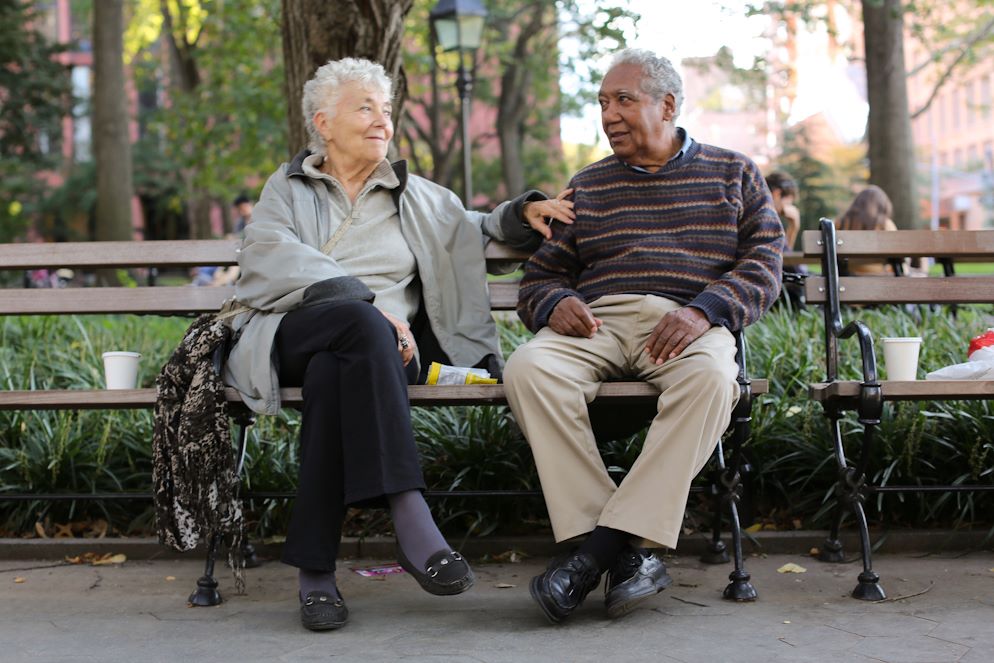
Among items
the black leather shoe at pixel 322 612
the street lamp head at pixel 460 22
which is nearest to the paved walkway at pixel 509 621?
the black leather shoe at pixel 322 612

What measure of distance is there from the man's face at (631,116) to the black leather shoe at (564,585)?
4.81ft

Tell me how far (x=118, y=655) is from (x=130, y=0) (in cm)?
2668

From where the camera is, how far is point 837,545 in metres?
4.14

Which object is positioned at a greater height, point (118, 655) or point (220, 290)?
point (220, 290)

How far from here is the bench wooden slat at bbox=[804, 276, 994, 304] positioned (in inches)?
166

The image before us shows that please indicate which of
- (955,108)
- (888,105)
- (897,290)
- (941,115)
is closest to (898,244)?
(897,290)

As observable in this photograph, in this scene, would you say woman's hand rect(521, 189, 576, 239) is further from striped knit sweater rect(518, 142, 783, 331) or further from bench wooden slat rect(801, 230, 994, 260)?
bench wooden slat rect(801, 230, 994, 260)

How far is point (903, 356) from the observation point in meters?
3.93

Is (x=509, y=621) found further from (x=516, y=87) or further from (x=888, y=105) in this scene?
(x=516, y=87)

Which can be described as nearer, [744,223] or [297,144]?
[744,223]

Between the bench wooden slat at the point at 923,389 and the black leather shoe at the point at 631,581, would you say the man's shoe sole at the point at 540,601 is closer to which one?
the black leather shoe at the point at 631,581

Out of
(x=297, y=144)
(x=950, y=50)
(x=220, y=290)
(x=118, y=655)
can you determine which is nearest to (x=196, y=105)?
(x=950, y=50)

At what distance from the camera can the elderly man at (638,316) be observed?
3.38 meters

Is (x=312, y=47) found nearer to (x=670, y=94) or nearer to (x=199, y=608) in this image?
(x=670, y=94)
